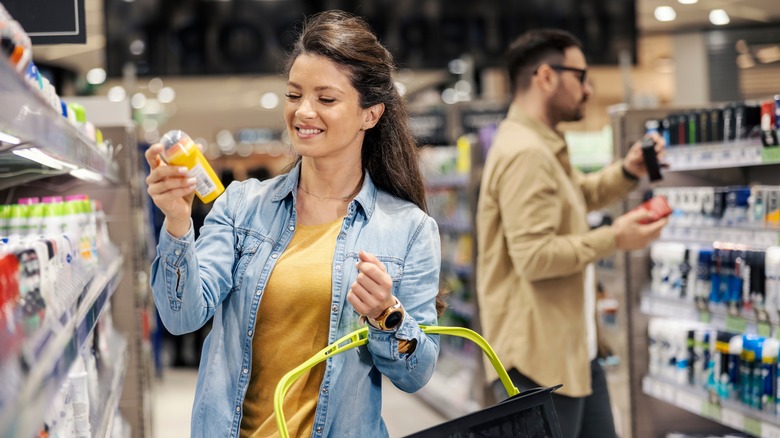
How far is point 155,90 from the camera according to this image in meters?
15.5

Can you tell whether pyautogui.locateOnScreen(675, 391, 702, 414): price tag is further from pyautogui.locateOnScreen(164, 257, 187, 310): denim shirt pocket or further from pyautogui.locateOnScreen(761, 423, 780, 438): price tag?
pyautogui.locateOnScreen(164, 257, 187, 310): denim shirt pocket

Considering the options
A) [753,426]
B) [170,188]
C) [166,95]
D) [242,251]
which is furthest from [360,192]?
[166,95]

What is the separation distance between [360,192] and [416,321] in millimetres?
323

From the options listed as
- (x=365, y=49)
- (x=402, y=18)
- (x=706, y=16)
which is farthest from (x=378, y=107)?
(x=706, y=16)

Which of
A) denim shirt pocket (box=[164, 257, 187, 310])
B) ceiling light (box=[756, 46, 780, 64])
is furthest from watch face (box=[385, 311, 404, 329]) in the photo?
ceiling light (box=[756, 46, 780, 64])

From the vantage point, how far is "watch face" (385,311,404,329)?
6.03 feet

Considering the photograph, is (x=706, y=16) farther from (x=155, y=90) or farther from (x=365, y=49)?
(x=365, y=49)

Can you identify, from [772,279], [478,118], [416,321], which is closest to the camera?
[416,321]

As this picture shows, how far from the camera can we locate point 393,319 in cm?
184

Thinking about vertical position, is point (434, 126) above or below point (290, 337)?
above

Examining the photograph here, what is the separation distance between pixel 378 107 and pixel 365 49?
149mm

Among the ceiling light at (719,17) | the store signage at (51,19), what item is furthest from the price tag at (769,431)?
the ceiling light at (719,17)

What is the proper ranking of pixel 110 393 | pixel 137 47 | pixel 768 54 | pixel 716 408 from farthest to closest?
pixel 768 54 → pixel 137 47 → pixel 716 408 → pixel 110 393

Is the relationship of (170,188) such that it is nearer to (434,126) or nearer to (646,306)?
(646,306)
